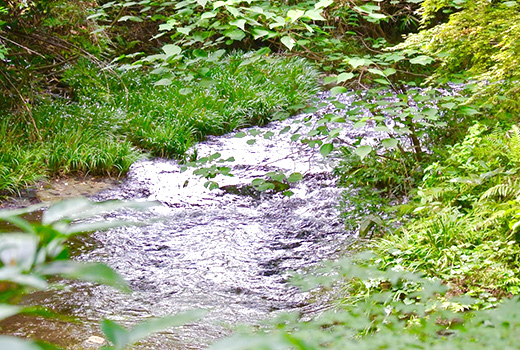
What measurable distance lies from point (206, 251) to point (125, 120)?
134 inches

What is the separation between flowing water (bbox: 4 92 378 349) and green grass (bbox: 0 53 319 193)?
1.29ft

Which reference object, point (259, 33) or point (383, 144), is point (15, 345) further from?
point (383, 144)

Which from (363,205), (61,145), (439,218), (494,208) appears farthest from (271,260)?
(61,145)

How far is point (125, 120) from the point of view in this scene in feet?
23.3

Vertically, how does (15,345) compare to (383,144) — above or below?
above

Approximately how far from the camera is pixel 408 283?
9.48ft

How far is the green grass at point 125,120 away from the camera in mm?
5637

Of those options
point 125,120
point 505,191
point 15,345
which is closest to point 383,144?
point 505,191

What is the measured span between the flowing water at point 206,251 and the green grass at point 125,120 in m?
0.39

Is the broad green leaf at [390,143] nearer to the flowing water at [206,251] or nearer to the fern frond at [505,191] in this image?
the fern frond at [505,191]

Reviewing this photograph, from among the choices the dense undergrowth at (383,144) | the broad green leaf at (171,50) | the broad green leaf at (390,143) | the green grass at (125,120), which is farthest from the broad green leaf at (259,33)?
the green grass at (125,120)

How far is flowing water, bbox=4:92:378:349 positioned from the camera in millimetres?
3248

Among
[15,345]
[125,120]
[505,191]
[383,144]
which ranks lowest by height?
[125,120]

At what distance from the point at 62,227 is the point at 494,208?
329 centimetres
